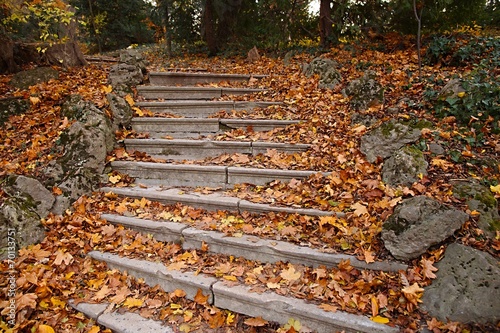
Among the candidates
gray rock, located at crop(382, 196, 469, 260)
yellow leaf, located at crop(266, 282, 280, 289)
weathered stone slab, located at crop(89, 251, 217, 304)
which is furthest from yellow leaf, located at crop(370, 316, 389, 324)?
weathered stone slab, located at crop(89, 251, 217, 304)

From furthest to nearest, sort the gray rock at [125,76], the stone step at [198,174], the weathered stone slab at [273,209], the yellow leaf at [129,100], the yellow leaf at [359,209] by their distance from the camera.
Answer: the gray rock at [125,76] < the yellow leaf at [129,100] < the stone step at [198,174] < the weathered stone slab at [273,209] < the yellow leaf at [359,209]

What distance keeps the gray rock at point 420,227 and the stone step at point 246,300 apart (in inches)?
25.1

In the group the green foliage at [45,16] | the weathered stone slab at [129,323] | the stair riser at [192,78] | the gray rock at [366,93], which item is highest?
the green foliage at [45,16]

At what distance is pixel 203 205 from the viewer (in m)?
3.26

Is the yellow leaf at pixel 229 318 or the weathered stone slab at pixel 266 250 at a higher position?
the weathered stone slab at pixel 266 250

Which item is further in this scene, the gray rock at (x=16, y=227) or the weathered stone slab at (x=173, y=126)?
the weathered stone slab at (x=173, y=126)

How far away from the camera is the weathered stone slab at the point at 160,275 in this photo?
249cm

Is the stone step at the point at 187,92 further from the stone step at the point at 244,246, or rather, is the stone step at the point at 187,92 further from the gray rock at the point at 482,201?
the gray rock at the point at 482,201

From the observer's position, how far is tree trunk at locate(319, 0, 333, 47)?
22.5 ft

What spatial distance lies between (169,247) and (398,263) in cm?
205

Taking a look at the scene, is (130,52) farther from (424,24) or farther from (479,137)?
(424,24)

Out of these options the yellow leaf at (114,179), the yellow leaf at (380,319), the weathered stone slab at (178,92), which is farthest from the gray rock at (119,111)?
the yellow leaf at (380,319)

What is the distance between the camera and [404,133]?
11.1ft

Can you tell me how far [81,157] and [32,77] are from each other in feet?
10.1
